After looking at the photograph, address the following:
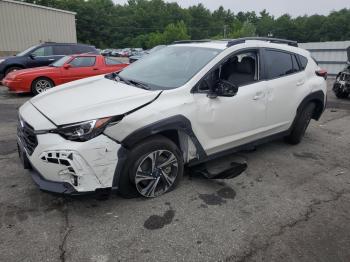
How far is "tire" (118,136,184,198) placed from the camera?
323cm

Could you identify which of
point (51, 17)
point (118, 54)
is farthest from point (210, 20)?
point (51, 17)

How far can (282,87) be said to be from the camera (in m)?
4.59

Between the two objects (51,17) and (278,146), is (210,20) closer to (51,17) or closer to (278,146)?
(51,17)

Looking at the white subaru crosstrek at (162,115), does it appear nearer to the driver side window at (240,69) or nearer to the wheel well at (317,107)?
the driver side window at (240,69)

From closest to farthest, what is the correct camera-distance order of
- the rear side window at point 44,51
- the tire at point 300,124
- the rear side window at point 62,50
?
the tire at point 300,124 → the rear side window at point 44,51 → the rear side window at point 62,50

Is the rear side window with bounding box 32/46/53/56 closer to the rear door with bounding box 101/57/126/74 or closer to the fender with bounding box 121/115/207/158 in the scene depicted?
the rear door with bounding box 101/57/126/74

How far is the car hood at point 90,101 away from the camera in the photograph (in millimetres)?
3066

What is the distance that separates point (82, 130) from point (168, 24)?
107689 millimetres

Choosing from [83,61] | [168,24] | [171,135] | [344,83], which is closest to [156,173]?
[171,135]

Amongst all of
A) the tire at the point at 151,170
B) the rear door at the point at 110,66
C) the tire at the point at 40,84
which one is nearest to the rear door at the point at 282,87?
the tire at the point at 151,170

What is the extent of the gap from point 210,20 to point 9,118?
114 meters

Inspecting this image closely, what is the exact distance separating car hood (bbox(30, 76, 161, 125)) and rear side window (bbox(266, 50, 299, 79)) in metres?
1.92

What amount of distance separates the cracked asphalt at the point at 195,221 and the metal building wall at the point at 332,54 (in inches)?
548

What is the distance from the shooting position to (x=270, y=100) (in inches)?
174
